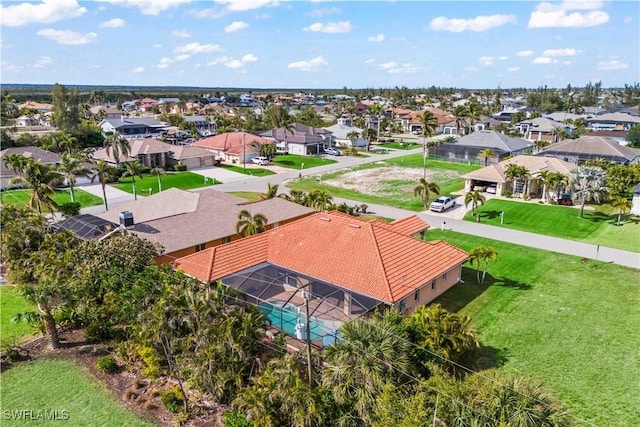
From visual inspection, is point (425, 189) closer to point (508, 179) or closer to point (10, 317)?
point (508, 179)

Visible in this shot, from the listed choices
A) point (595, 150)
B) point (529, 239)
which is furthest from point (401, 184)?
point (595, 150)

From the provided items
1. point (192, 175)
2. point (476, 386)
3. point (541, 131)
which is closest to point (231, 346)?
point (476, 386)

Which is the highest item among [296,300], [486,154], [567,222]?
[486,154]

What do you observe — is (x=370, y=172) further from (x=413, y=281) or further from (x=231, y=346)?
(x=231, y=346)

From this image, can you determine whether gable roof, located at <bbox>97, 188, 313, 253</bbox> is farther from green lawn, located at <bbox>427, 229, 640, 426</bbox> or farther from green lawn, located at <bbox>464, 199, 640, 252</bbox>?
green lawn, located at <bbox>464, 199, 640, 252</bbox>

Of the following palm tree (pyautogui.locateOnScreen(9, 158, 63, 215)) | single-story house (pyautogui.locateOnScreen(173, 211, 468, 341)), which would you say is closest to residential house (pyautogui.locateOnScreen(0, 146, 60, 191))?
palm tree (pyautogui.locateOnScreen(9, 158, 63, 215))

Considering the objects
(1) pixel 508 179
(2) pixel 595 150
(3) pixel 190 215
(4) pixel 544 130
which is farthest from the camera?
(4) pixel 544 130

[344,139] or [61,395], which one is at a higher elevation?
[344,139]
